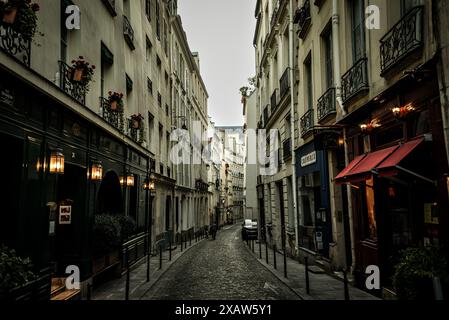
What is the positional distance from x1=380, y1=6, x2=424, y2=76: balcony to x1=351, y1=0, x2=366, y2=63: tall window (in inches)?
75.9

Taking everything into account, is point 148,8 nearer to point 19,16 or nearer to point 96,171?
point 96,171

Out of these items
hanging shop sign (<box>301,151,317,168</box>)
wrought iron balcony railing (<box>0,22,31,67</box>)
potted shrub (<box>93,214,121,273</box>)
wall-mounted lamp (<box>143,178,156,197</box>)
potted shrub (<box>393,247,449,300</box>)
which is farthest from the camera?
wall-mounted lamp (<box>143,178,156,197</box>)

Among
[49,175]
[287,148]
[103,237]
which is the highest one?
[287,148]

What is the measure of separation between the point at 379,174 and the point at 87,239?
7448 millimetres

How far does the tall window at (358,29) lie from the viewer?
1016 cm

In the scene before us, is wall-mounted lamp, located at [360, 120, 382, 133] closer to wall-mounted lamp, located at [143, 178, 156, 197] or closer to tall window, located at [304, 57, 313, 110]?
tall window, located at [304, 57, 313, 110]

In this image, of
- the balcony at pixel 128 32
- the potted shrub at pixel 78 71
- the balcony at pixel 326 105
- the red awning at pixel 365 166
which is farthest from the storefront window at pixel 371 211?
the balcony at pixel 128 32

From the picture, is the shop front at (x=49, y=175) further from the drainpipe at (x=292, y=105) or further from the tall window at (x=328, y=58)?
the drainpipe at (x=292, y=105)

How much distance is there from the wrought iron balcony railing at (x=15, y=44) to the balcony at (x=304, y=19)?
10602 millimetres

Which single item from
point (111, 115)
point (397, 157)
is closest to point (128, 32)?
point (111, 115)

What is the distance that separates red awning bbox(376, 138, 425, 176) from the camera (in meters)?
6.69

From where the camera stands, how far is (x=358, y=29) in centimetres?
1053

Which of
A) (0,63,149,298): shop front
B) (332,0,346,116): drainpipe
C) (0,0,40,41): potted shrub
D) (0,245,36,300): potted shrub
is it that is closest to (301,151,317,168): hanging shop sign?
(332,0,346,116): drainpipe

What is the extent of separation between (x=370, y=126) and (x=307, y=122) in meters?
5.90
